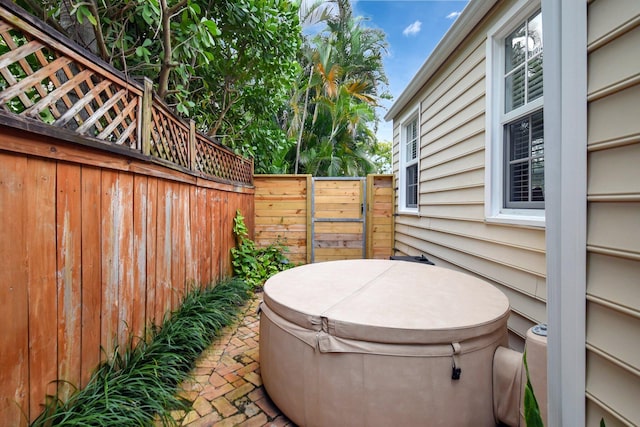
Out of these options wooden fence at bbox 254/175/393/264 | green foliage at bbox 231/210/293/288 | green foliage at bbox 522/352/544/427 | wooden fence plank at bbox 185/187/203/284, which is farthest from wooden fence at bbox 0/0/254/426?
wooden fence at bbox 254/175/393/264

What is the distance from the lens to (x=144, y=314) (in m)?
2.03

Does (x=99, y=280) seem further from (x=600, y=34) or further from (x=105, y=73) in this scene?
(x=600, y=34)

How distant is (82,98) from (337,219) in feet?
13.1

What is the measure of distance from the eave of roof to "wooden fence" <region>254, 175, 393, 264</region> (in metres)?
1.73

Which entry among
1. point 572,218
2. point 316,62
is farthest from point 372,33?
point 572,218

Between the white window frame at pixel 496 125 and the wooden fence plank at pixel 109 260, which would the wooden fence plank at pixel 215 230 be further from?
the white window frame at pixel 496 125

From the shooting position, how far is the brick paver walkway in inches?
63.4

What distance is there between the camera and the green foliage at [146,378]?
133cm

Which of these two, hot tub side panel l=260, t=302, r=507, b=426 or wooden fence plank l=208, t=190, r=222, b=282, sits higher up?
wooden fence plank l=208, t=190, r=222, b=282

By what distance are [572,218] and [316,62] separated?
828 cm

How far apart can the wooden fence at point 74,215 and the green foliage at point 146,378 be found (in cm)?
8

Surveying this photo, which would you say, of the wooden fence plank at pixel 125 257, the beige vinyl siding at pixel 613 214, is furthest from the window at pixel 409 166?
the wooden fence plank at pixel 125 257

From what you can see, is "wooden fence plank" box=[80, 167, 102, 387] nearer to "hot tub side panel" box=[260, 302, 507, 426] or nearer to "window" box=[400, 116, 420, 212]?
"hot tub side panel" box=[260, 302, 507, 426]

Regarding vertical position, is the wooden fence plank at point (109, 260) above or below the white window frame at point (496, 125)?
below
